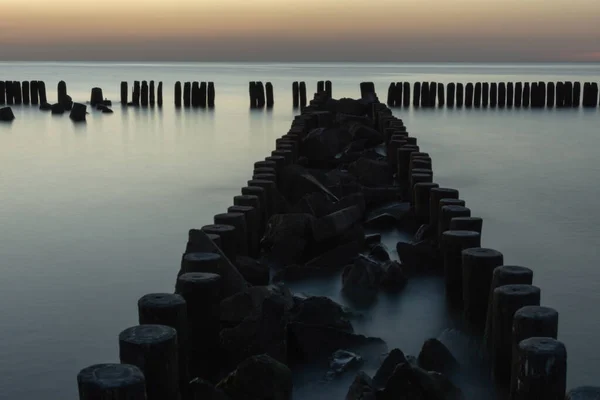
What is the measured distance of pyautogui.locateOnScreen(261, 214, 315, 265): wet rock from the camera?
6.66 m

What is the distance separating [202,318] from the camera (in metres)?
4.36

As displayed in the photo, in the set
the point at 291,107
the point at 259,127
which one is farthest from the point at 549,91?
the point at 259,127

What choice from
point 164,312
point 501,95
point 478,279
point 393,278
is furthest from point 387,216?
point 501,95

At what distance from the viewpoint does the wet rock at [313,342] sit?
4594 mm

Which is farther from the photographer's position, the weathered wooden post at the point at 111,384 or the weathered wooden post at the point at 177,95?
the weathered wooden post at the point at 177,95

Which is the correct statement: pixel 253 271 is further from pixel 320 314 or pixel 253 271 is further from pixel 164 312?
pixel 164 312

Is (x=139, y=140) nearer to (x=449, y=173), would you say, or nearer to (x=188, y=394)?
(x=449, y=173)

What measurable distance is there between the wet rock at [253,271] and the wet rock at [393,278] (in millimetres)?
838

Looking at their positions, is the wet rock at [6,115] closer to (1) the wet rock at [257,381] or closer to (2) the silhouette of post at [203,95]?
(2) the silhouette of post at [203,95]

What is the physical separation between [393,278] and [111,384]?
321cm

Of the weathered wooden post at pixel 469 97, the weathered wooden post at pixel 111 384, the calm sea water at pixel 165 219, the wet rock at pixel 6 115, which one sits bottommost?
the calm sea water at pixel 165 219

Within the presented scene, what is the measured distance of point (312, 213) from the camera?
24.4ft

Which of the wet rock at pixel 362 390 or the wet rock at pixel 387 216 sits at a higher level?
the wet rock at pixel 387 216

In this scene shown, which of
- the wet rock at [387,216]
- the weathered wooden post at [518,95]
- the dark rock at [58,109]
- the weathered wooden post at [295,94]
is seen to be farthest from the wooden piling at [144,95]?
the wet rock at [387,216]
